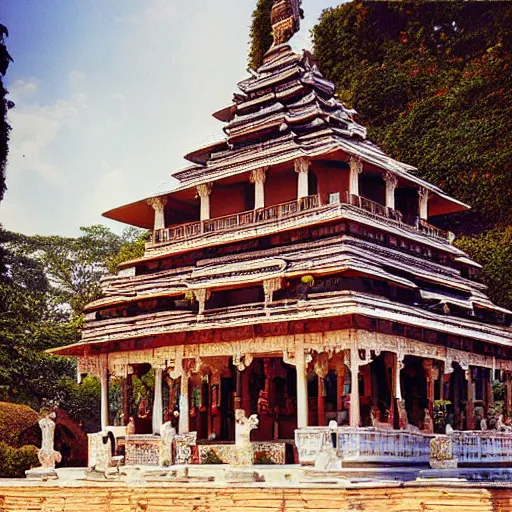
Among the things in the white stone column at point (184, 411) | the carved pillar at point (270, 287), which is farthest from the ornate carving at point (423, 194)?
the white stone column at point (184, 411)

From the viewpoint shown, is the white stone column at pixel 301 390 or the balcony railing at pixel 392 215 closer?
the white stone column at pixel 301 390

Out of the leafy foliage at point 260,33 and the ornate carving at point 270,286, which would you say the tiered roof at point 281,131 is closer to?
the ornate carving at point 270,286

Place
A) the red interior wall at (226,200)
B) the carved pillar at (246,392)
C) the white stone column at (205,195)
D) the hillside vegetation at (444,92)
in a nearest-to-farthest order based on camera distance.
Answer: the carved pillar at (246,392) < the white stone column at (205,195) < the red interior wall at (226,200) < the hillside vegetation at (444,92)

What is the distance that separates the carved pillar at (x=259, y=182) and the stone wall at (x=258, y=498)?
32.9 ft

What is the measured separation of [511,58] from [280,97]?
49.2ft

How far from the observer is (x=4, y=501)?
17.4 metres

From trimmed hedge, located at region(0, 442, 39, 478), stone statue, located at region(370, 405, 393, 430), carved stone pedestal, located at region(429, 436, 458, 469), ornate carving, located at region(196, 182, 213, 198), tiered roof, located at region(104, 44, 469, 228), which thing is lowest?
trimmed hedge, located at region(0, 442, 39, 478)

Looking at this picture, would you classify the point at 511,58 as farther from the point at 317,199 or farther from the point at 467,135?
the point at 317,199

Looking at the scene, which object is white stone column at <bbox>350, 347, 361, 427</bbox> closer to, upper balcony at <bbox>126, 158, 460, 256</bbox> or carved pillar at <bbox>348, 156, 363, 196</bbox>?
upper balcony at <bbox>126, 158, 460, 256</bbox>

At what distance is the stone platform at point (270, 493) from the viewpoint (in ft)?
43.5

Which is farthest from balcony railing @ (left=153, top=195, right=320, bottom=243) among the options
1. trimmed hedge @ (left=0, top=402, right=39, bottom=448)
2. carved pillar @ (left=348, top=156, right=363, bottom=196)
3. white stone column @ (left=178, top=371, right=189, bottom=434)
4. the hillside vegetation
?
the hillside vegetation

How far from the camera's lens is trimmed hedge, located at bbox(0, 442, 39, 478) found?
23.6 m

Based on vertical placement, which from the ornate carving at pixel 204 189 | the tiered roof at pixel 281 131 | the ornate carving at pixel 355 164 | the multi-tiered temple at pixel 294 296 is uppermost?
the tiered roof at pixel 281 131

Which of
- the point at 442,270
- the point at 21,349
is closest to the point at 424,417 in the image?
Answer: the point at 442,270
